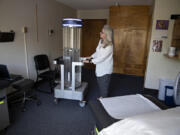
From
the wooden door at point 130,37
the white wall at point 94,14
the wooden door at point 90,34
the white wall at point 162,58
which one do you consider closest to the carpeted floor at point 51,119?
the white wall at point 162,58

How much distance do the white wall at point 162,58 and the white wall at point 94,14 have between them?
256 cm

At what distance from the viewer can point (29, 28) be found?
11.4 feet

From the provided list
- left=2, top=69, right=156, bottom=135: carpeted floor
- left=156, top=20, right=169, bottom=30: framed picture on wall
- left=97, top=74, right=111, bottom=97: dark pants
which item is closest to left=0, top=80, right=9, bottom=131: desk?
left=2, top=69, right=156, bottom=135: carpeted floor

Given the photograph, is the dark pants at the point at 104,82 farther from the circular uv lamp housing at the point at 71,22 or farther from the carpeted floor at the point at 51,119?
the circular uv lamp housing at the point at 71,22

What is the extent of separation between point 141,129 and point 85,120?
1767 millimetres

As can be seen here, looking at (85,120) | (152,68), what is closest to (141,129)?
(85,120)

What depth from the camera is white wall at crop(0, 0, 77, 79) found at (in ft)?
9.46

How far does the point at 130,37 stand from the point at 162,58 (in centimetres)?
165

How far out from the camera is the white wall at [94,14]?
557cm

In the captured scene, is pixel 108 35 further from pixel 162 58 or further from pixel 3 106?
pixel 3 106

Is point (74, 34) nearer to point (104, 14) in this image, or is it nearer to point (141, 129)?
point (141, 129)

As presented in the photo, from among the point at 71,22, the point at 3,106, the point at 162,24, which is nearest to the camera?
the point at 3,106

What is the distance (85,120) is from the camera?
2.44m

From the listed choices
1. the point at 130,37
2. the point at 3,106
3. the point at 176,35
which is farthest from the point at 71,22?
the point at 130,37
